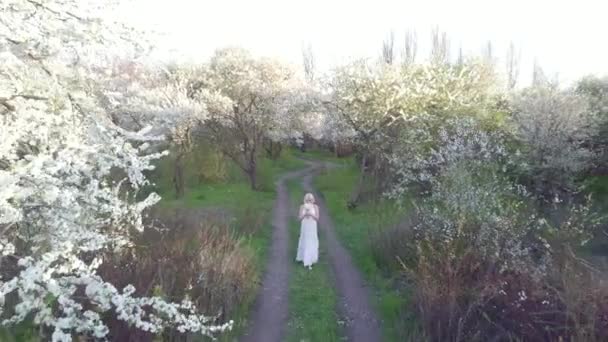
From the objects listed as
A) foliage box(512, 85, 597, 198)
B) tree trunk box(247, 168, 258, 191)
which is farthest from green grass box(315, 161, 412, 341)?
foliage box(512, 85, 597, 198)

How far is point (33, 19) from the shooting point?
522 centimetres

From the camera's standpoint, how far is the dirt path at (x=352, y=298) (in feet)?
29.4

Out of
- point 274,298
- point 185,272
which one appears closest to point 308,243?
point 274,298

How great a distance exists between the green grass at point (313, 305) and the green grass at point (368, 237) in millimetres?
771

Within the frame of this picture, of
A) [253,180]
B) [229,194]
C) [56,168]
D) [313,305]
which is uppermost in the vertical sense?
[56,168]

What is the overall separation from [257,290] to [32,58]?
6091mm

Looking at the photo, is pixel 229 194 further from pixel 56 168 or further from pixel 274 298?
pixel 56 168

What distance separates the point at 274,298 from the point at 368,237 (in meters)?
4.88

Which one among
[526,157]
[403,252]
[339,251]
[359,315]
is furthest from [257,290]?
[526,157]

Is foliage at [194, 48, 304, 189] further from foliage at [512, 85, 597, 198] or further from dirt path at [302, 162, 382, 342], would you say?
dirt path at [302, 162, 382, 342]

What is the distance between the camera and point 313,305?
10.2 metres

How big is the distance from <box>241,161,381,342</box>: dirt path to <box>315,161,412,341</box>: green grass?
0.67 feet

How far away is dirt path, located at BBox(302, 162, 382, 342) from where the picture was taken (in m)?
8.95

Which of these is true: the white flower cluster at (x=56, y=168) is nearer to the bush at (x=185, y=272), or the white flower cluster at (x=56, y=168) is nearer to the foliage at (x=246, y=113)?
the bush at (x=185, y=272)
